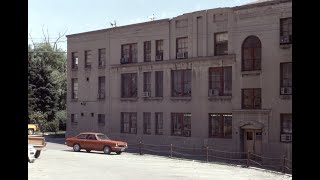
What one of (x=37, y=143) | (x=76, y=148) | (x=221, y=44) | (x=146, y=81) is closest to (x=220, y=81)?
(x=221, y=44)

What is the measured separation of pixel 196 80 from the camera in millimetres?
36750

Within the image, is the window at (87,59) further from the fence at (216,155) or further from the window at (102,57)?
the fence at (216,155)

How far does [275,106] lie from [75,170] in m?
15.2

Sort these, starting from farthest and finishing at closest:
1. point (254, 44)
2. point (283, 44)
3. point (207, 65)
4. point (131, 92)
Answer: point (131, 92) < point (207, 65) < point (254, 44) < point (283, 44)

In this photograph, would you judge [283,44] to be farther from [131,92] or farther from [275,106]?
[131,92]

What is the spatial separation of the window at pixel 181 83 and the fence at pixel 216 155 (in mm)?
4483

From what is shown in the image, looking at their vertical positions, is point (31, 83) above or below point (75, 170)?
above

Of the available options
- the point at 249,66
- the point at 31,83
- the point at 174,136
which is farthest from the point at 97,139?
the point at 31,83

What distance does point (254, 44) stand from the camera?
33.4m

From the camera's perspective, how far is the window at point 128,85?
4181 cm

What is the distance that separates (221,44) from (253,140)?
786 cm

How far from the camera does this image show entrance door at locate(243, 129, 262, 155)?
1287 inches

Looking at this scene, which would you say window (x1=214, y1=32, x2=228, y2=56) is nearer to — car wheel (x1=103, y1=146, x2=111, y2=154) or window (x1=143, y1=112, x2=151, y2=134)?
window (x1=143, y1=112, x2=151, y2=134)
